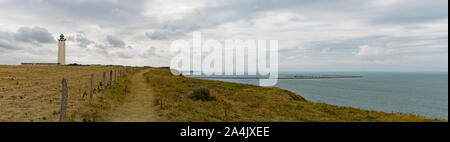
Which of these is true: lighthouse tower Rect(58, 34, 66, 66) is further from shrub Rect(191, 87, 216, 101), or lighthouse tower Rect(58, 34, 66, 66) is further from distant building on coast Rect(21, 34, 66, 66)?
shrub Rect(191, 87, 216, 101)

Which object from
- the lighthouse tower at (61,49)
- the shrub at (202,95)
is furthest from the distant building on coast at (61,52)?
the shrub at (202,95)

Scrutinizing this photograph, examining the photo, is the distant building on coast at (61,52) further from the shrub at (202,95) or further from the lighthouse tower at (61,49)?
the shrub at (202,95)

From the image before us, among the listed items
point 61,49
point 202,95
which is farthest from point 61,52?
point 202,95

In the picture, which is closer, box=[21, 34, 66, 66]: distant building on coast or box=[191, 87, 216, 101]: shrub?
box=[191, 87, 216, 101]: shrub

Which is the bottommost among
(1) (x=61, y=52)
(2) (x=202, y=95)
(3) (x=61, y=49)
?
(2) (x=202, y=95)

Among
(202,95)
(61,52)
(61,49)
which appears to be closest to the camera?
(202,95)

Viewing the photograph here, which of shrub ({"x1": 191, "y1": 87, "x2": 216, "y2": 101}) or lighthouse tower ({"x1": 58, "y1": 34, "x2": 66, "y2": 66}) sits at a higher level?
lighthouse tower ({"x1": 58, "y1": 34, "x2": 66, "y2": 66})

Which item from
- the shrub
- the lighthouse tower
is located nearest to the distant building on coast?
the lighthouse tower

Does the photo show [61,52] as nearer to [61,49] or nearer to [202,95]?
[61,49]
